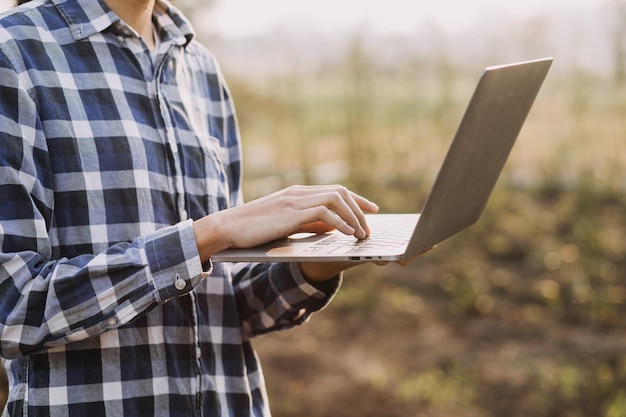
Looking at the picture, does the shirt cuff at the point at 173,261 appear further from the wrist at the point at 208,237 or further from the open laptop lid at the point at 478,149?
the open laptop lid at the point at 478,149

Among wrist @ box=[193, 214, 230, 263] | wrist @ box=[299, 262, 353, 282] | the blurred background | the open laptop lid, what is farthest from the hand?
the blurred background

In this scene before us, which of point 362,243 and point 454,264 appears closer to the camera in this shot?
point 362,243

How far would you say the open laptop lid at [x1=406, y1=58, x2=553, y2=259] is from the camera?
115cm

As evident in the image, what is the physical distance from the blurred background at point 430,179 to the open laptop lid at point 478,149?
1835 mm

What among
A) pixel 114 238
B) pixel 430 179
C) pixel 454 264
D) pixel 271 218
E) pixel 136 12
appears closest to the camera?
pixel 271 218

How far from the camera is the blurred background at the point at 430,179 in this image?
3.38m

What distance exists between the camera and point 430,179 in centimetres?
520

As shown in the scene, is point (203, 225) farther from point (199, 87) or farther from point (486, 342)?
point (486, 342)

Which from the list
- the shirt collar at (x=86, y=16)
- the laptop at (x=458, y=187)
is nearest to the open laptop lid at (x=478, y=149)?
the laptop at (x=458, y=187)

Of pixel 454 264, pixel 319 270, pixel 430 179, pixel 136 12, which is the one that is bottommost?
pixel 454 264

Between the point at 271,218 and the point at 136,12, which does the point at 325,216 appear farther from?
the point at 136,12

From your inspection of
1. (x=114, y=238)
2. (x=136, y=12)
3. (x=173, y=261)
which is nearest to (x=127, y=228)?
(x=114, y=238)

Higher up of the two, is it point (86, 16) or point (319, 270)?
point (86, 16)

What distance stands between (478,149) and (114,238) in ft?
1.79
